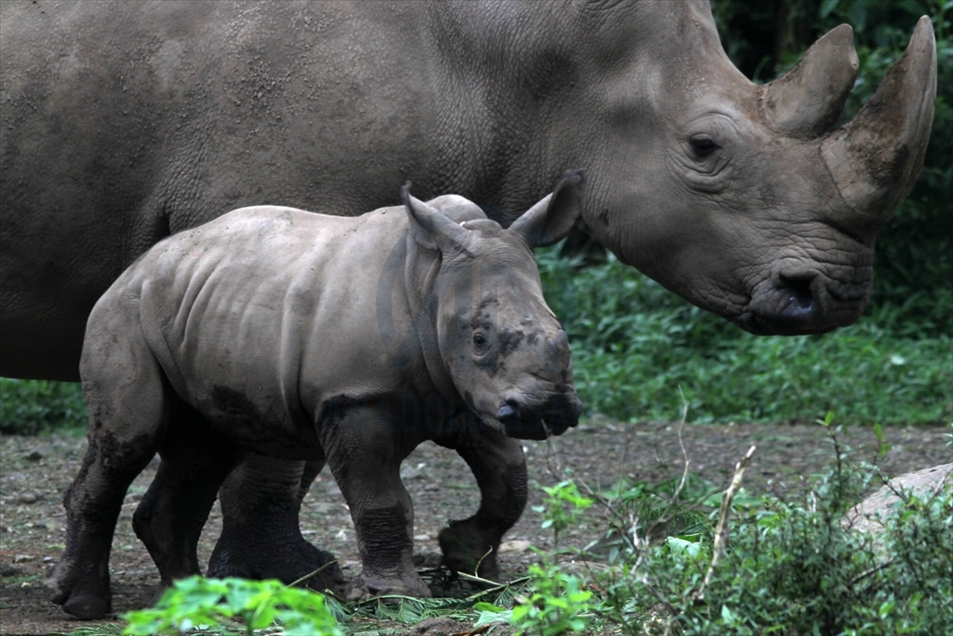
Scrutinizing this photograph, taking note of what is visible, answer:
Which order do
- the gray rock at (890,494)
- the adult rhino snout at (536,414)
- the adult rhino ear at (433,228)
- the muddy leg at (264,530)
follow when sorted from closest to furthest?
the gray rock at (890,494)
the adult rhino snout at (536,414)
the adult rhino ear at (433,228)
the muddy leg at (264,530)

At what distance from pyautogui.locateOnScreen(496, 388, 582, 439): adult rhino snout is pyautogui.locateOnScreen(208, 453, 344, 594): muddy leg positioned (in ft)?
4.18

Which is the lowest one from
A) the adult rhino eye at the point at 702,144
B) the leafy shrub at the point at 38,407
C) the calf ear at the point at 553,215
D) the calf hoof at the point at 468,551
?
the leafy shrub at the point at 38,407

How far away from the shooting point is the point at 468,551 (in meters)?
4.52

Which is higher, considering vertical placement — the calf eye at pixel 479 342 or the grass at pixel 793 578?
the calf eye at pixel 479 342

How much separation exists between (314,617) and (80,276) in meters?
2.85

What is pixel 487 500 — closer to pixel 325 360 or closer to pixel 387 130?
pixel 325 360

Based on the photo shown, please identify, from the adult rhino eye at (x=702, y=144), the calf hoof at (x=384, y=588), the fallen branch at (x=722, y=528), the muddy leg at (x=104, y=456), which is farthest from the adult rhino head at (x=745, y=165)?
the fallen branch at (x=722, y=528)

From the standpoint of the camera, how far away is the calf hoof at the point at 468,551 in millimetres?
4516

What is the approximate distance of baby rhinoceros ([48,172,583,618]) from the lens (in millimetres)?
3863

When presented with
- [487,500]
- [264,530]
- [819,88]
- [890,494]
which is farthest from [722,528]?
[264,530]

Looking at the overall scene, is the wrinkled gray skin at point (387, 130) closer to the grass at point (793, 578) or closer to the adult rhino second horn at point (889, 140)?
the adult rhino second horn at point (889, 140)

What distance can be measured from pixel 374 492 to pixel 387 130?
50.2 inches

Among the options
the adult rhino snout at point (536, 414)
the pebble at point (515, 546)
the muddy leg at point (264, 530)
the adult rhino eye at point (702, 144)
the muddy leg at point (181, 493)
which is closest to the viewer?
the adult rhino snout at point (536, 414)

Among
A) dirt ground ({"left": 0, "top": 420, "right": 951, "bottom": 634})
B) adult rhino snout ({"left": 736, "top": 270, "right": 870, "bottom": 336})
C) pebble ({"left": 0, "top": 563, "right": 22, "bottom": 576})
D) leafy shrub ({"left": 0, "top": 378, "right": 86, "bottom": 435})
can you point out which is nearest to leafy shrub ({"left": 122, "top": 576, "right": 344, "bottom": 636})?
dirt ground ({"left": 0, "top": 420, "right": 951, "bottom": 634})
